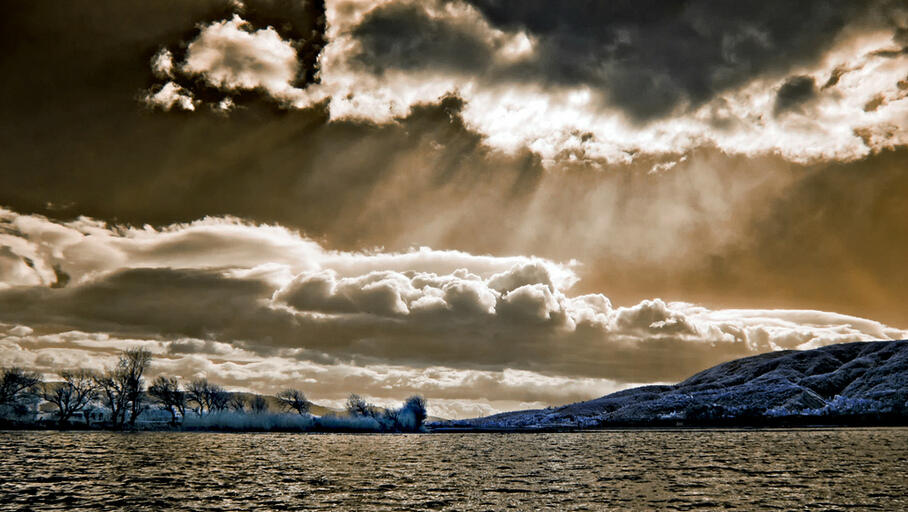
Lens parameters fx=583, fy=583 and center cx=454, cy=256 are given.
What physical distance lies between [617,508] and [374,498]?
21.8 m

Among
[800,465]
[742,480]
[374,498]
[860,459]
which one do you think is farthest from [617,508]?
[860,459]

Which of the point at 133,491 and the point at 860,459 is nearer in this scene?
the point at 133,491

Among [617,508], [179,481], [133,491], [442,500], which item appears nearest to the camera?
[617,508]

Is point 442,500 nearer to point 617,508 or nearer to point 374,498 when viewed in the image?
point 374,498

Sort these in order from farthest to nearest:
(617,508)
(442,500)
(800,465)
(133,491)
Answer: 1. (800,465)
2. (133,491)
3. (442,500)
4. (617,508)

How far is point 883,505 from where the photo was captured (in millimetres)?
48812

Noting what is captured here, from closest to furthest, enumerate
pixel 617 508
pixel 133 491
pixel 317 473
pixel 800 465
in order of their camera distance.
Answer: pixel 617 508, pixel 133 491, pixel 317 473, pixel 800 465

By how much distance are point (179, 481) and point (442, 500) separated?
33.6 m

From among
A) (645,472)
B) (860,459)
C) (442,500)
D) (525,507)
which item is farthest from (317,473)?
(860,459)

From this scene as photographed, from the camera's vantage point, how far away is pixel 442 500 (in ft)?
174

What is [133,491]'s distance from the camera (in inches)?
2274

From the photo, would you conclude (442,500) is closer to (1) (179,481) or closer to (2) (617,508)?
(2) (617,508)

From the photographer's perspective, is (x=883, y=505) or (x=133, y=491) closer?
(x=883, y=505)

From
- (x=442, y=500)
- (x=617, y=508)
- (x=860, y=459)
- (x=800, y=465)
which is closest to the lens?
(x=617, y=508)
